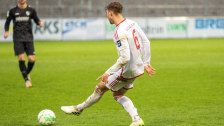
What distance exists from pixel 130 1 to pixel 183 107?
31.6m

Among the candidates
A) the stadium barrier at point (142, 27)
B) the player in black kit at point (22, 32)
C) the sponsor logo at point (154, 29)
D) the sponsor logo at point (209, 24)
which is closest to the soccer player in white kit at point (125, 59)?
the player in black kit at point (22, 32)

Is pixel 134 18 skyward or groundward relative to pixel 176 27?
skyward

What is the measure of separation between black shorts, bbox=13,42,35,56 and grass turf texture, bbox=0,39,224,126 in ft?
3.05

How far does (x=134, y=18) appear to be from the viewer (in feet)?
108

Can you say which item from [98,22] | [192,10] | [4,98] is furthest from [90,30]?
[4,98]

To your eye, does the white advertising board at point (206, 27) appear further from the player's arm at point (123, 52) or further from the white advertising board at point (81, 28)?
the player's arm at point (123, 52)

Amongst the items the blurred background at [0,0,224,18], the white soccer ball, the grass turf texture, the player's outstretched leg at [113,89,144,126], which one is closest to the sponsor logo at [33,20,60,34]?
the blurred background at [0,0,224,18]

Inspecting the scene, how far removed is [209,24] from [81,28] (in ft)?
35.3

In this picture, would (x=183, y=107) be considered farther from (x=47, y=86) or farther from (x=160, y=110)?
(x=47, y=86)

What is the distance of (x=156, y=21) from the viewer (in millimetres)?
32219

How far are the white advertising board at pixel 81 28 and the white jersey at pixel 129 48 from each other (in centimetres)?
2520

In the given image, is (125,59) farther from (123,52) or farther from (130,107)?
(130,107)

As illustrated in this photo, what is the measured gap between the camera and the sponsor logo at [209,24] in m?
33.5

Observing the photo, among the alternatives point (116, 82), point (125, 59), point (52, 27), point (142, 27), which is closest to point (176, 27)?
point (142, 27)
